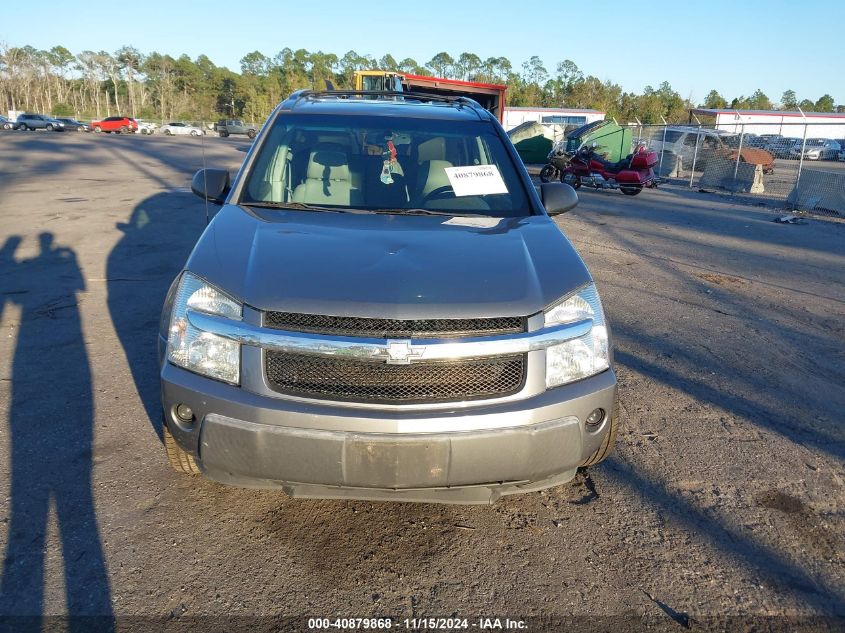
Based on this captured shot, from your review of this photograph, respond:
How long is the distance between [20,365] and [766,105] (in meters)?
107

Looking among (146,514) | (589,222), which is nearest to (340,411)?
(146,514)

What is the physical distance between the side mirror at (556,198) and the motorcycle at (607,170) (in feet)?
48.6

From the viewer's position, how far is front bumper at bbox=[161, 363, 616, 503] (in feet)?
7.70

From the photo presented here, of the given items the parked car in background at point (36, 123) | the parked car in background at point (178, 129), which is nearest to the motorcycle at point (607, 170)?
the parked car in background at point (178, 129)

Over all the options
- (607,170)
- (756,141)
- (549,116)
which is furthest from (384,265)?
(549,116)

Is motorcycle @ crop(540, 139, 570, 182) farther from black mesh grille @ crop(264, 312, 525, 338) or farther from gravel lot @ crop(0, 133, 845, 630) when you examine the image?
black mesh grille @ crop(264, 312, 525, 338)

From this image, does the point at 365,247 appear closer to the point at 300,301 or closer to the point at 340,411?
the point at 300,301

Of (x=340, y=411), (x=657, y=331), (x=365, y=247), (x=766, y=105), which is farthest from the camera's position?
(x=766, y=105)

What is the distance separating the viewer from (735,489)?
129 inches

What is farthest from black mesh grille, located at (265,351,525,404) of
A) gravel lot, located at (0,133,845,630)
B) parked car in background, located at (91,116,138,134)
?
parked car in background, located at (91,116,138,134)

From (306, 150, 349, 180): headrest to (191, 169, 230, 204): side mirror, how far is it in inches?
21.2

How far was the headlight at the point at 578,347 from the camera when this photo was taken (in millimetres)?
2561

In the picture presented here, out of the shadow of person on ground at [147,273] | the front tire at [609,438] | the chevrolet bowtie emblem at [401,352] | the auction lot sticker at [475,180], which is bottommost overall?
A: the shadow of person on ground at [147,273]

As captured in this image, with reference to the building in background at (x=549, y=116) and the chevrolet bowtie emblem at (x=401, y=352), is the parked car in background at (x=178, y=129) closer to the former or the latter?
the building in background at (x=549, y=116)
